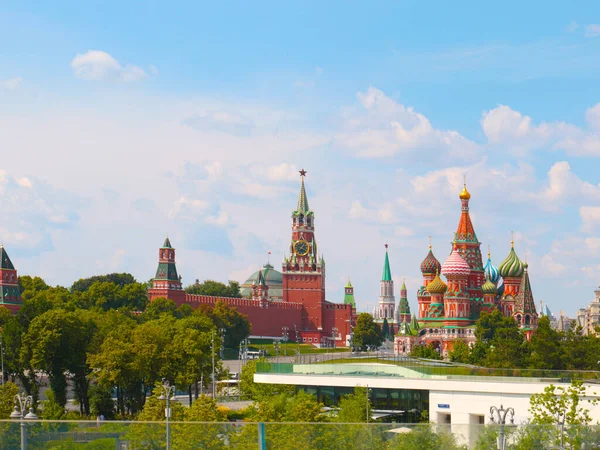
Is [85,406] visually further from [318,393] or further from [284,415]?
[284,415]

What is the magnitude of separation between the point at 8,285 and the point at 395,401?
7556 centimetres

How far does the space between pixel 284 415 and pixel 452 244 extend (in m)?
106

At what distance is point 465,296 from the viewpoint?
14362 centimetres

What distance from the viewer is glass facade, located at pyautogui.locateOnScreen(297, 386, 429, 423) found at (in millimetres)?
59000

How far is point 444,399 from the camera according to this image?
5638 centimetres

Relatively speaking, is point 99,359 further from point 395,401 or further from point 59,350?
point 395,401

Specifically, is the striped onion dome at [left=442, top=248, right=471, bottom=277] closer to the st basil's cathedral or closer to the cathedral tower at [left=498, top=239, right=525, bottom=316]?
the st basil's cathedral

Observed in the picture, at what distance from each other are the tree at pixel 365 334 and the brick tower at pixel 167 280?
102 ft

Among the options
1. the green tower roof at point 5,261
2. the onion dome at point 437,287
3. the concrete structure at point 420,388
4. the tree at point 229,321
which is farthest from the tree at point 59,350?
the onion dome at point 437,287

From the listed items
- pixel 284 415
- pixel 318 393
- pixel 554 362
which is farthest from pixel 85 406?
pixel 554 362

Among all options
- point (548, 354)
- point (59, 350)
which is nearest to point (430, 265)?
point (548, 354)

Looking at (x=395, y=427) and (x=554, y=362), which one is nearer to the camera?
(x=395, y=427)

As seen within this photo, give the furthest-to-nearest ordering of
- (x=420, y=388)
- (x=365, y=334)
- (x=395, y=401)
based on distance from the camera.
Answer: (x=365, y=334) → (x=395, y=401) → (x=420, y=388)

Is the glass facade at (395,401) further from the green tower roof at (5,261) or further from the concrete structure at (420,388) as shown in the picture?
the green tower roof at (5,261)
